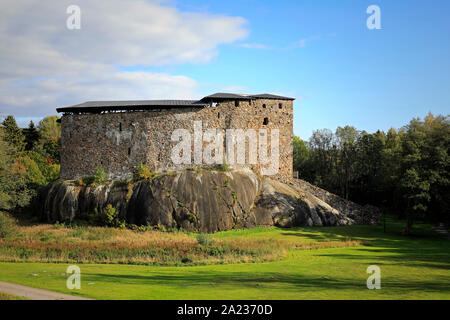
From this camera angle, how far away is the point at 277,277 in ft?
57.6

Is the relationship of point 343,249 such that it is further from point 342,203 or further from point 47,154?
point 47,154

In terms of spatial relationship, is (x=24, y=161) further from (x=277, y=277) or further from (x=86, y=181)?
(x=277, y=277)

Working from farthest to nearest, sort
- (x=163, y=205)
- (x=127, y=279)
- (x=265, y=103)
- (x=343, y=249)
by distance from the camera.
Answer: (x=265, y=103) → (x=163, y=205) → (x=343, y=249) → (x=127, y=279)

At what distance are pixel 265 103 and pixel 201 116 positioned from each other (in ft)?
29.3

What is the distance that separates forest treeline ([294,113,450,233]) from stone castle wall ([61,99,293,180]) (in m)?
20.4

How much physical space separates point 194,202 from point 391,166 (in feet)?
87.0

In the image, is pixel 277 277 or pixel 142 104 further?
pixel 142 104

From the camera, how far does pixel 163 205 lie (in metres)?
35.3

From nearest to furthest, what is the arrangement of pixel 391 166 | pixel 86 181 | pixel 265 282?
pixel 265 282 → pixel 86 181 → pixel 391 166

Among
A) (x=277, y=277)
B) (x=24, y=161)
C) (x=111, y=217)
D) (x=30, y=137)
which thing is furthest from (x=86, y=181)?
(x=30, y=137)

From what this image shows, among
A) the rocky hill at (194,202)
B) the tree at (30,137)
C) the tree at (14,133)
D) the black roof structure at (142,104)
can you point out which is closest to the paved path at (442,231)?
the rocky hill at (194,202)

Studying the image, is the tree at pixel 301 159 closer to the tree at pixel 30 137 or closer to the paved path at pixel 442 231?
the paved path at pixel 442 231
